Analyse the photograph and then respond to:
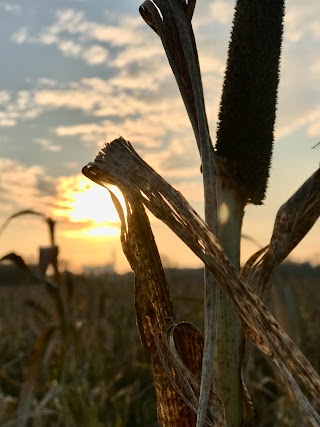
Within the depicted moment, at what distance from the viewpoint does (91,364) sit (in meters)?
4.43

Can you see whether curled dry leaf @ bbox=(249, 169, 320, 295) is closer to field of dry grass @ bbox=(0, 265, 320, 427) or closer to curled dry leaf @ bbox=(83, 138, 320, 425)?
curled dry leaf @ bbox=(83, 138, 320, 425)

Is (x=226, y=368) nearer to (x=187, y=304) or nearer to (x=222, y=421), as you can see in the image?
(x=222, y=421)

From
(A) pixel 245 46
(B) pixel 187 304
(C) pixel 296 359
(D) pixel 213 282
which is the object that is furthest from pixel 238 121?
(B) pixel 187 304

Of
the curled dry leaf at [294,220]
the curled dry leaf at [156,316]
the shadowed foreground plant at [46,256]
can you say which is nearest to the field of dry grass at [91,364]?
the shadowed foreground plant at [46,256]

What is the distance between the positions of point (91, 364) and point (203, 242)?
130 inches

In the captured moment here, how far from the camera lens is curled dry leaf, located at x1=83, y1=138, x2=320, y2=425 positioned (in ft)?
4.03

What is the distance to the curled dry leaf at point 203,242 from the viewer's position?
1.23 meters

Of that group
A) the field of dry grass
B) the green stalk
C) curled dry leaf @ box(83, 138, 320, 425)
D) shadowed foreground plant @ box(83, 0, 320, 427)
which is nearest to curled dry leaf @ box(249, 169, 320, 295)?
shadowed foreground plant @ box(83, 0, 320, 427)

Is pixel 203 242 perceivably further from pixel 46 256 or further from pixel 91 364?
pixel 91 364

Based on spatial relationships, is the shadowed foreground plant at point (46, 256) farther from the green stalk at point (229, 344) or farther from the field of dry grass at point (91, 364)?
the green stalk at point (229, 344)

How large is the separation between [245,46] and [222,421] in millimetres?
758

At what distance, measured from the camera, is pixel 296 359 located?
123 cm

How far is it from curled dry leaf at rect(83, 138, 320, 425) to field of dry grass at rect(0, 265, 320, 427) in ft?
3.06

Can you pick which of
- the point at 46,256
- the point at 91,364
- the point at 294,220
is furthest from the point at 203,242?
the point at 91,364
